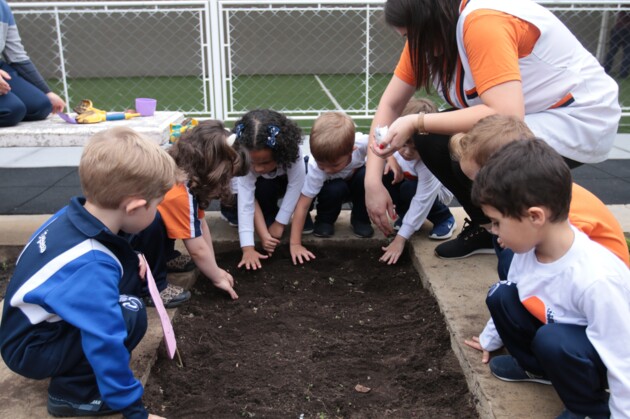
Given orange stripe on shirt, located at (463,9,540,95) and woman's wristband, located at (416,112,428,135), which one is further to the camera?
woman's wristband, located at (416,112,428,135)

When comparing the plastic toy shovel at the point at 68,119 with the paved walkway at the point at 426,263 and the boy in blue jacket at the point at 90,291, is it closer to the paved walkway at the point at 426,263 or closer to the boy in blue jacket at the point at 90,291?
the paved walkway at the point at 426,263

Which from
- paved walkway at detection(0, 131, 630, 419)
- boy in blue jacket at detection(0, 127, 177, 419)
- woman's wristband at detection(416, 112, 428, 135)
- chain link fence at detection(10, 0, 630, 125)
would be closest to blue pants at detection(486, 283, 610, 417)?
paved walkway at detection(0, 131, 630, 419)

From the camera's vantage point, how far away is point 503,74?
2361 millimetres

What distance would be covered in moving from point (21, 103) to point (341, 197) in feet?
5.94

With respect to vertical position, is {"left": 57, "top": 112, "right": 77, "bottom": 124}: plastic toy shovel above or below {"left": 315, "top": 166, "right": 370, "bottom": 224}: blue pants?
above

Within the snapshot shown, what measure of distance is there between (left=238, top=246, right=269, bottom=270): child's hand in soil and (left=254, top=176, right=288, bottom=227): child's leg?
41 cm

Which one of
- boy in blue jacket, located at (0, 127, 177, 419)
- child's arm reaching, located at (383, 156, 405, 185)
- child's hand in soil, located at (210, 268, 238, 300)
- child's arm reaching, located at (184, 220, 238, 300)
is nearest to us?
boy in blue jacket, located at (0, 127, 177, 419)

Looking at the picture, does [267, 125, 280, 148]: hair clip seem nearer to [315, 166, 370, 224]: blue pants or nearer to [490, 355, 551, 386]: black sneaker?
[315, 166, 370, 224]: blue pants

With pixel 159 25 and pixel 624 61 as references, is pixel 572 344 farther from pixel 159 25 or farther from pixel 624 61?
pixel 159 25

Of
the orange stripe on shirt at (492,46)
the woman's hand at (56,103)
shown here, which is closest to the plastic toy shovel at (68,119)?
the woman's hand at (56,103)

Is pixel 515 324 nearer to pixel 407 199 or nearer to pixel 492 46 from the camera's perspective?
pixel 492 46

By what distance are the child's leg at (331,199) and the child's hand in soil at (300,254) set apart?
29cm

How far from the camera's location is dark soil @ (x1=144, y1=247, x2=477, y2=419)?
2.11m

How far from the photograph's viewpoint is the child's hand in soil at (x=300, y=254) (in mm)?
3318
